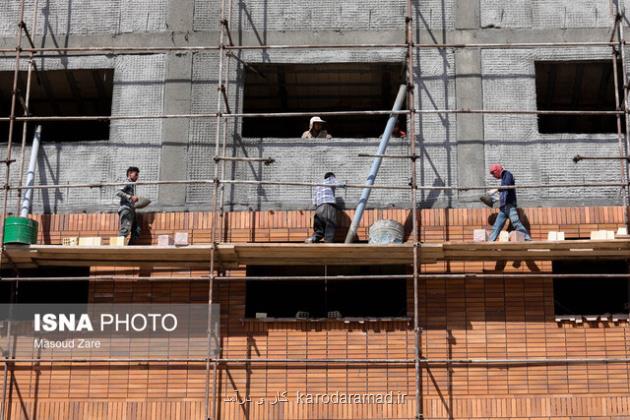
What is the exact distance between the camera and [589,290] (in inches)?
633

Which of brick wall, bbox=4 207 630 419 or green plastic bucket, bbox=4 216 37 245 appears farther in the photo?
green plastic bucket, bbox=4 216 37 245

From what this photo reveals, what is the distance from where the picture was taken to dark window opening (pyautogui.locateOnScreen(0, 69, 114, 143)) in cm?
1645

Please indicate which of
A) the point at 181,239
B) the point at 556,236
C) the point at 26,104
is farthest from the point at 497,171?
the point at 26,104

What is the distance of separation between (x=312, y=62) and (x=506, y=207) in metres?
3.61

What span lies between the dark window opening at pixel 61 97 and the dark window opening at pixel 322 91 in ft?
7.48

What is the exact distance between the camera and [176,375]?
46.5 feet

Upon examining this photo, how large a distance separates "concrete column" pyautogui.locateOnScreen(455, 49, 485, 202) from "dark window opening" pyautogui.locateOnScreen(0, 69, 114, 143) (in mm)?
5080

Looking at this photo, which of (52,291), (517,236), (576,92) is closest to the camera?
(517,236)

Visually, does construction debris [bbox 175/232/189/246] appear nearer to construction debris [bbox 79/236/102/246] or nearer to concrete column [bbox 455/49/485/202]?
construction debris [bbox 79/236/102/246]

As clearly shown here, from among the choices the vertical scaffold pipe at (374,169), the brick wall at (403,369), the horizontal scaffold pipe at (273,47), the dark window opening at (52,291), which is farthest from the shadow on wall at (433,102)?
the dark window opening at (52,291)

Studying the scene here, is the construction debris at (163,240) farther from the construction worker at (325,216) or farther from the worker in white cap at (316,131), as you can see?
the worker in white cap at (316,131)

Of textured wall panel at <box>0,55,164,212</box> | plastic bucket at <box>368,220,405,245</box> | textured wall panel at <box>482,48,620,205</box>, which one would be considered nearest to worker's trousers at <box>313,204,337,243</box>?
plastic bucket at <box>368,220,405,245</box>

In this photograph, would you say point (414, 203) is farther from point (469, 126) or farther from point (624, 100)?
point (624, 100)

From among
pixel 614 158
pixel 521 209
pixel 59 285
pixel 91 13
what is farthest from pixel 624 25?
pixel 59 285
